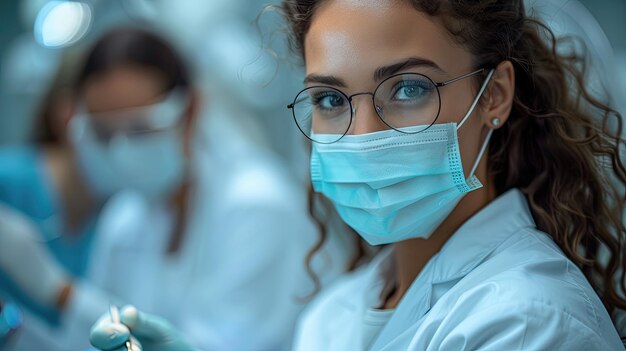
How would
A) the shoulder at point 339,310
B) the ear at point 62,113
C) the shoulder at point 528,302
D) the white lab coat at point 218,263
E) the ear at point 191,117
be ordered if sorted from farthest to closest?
1. the ear at point 62,113
2. the ear at point 191,117
3. the white lab coat at point 218,263
4. the shoulder at point 339,310
5. the shoulder at point 528,302

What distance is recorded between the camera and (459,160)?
1137mm

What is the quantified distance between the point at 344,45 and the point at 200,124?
140 cm

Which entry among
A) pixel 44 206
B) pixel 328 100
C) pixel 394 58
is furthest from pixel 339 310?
pixel 44 206

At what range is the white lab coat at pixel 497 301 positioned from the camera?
3.09 ft

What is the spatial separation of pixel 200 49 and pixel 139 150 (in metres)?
0.81

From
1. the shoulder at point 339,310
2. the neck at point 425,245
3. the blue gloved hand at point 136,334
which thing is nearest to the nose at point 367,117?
the neck at point 425,245

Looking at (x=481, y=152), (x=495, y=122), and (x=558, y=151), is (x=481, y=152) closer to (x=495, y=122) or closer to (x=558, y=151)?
(x=495, y=122)

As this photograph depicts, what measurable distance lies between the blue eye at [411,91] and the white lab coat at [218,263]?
1.00 m

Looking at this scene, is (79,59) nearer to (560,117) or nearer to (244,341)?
(244,341)

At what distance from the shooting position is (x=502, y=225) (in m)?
1.18

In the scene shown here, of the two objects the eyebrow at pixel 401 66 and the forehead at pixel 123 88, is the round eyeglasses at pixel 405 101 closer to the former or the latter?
the eyebrow at pixel 401 66

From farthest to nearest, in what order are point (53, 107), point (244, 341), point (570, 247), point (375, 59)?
point (53, 107)
point (244, 341)
point (570, 247)
point (375, 59)

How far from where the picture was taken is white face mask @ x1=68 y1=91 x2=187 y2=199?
7.43 feet

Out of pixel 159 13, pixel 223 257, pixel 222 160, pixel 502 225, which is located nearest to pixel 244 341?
pixel 223 257
